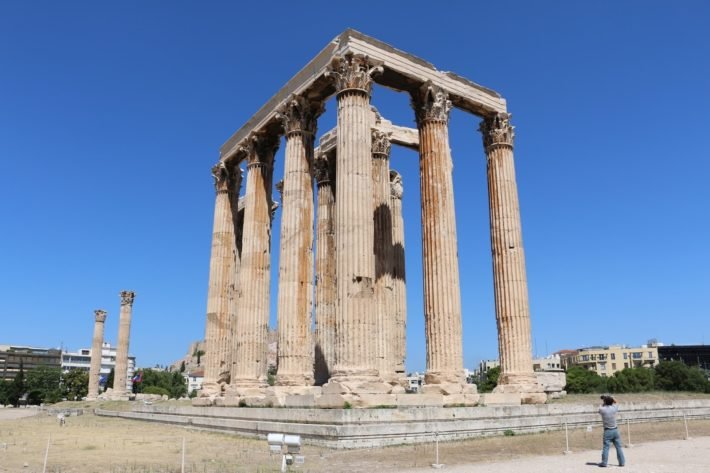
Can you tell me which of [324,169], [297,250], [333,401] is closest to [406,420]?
[333,401]

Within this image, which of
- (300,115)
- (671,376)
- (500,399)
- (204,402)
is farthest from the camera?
(671,376)

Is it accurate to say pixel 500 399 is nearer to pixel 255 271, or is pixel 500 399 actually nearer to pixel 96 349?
pixel 255 271

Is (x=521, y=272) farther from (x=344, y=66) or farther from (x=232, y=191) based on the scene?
(x=232, y=191)

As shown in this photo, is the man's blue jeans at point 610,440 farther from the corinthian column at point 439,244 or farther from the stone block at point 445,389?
the corinthian column at point 439,244

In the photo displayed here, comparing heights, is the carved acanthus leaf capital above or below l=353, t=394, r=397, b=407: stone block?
above

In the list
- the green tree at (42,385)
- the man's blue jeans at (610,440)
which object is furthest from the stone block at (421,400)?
the green tree at (42,385)

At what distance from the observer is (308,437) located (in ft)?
58.9

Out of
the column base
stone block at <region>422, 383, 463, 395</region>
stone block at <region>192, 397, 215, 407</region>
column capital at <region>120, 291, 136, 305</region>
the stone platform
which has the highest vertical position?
column capital at <region>120, 291, 136, 305</region>

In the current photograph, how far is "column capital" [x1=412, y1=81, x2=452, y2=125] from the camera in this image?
27984 mm

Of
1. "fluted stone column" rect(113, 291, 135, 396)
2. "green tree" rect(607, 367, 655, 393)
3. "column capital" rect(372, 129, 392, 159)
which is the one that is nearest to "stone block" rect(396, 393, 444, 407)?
"column capital" rect(372, 129, 392, 159)

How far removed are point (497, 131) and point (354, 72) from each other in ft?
32.7

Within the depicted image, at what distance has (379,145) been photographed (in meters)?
34.0

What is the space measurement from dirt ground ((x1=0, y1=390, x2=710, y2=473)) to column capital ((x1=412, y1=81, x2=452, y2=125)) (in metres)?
15.1

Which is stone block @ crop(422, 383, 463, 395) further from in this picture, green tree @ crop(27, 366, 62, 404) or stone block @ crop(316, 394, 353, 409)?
green tree @ crop(27, 366, 62, 404)
